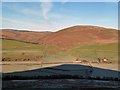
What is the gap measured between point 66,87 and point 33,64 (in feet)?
4.31

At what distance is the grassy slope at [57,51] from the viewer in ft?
18.6

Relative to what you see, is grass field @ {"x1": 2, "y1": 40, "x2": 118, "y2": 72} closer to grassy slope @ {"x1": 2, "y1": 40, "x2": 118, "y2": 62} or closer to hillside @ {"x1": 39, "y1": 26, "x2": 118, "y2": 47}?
grassy slope @ {"x1": 2, "y1": 40, "x2": 118, "y2": 62}

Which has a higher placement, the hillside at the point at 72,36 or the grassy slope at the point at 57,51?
the hillside at the point at 72,36

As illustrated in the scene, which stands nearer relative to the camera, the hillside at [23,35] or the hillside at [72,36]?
the hillside at [23,35]

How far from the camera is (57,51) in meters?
5.80

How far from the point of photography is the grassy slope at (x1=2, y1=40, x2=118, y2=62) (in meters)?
5.66

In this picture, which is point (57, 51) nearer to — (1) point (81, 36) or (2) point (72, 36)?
(2) point (72, 36)

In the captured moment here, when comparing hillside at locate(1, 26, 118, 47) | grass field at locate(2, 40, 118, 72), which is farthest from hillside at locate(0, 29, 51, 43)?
grass field at locate(2, 40, 118, 72)

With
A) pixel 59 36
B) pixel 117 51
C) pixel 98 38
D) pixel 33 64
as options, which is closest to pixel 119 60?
pixel 117 51

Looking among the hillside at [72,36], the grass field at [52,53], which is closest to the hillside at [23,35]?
the hillside at [72,36]

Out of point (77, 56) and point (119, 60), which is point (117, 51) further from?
point (77, 56)

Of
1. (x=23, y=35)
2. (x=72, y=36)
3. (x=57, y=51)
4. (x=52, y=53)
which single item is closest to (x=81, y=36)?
(x=72, y=36)

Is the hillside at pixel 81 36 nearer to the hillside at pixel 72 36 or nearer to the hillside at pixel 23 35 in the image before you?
the hillside at pixel 72 36

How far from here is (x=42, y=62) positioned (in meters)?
5.60
